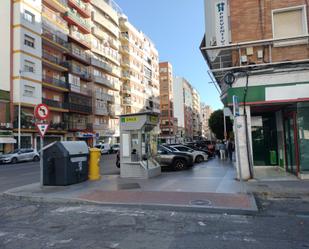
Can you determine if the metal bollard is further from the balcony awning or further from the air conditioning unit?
the balcony awning

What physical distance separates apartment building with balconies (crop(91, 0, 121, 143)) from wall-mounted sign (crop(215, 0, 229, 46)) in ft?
135

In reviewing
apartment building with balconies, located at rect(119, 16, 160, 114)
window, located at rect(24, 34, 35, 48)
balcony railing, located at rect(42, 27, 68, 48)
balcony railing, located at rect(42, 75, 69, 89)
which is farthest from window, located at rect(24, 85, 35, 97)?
apartment building with balconies, located at rect(119, 16, 160, 114)

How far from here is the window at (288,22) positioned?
12.1m

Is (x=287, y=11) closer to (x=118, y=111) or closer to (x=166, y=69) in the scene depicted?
(x=118, y=111)

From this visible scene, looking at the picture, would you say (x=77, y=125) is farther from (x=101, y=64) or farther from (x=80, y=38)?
(x=80, y=38)

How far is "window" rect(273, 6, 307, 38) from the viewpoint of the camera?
12141 mm

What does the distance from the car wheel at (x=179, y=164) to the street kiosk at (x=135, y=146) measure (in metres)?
3.85

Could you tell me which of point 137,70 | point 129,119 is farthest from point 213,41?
point 137,70

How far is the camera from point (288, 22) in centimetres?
1237

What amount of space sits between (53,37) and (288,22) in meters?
36.6

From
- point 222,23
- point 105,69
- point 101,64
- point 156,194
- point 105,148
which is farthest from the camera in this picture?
point 105,69

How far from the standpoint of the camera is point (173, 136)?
92.0 meters

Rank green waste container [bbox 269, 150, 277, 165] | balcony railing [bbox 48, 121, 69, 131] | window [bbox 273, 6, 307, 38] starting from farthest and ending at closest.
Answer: balcony railing [bbox 48, 121, 69, 131]
green waste container [bbox 269, 150, 277, 165]
window [bbox 273, 6, 307, 38]

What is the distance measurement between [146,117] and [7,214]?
23.1 ft
